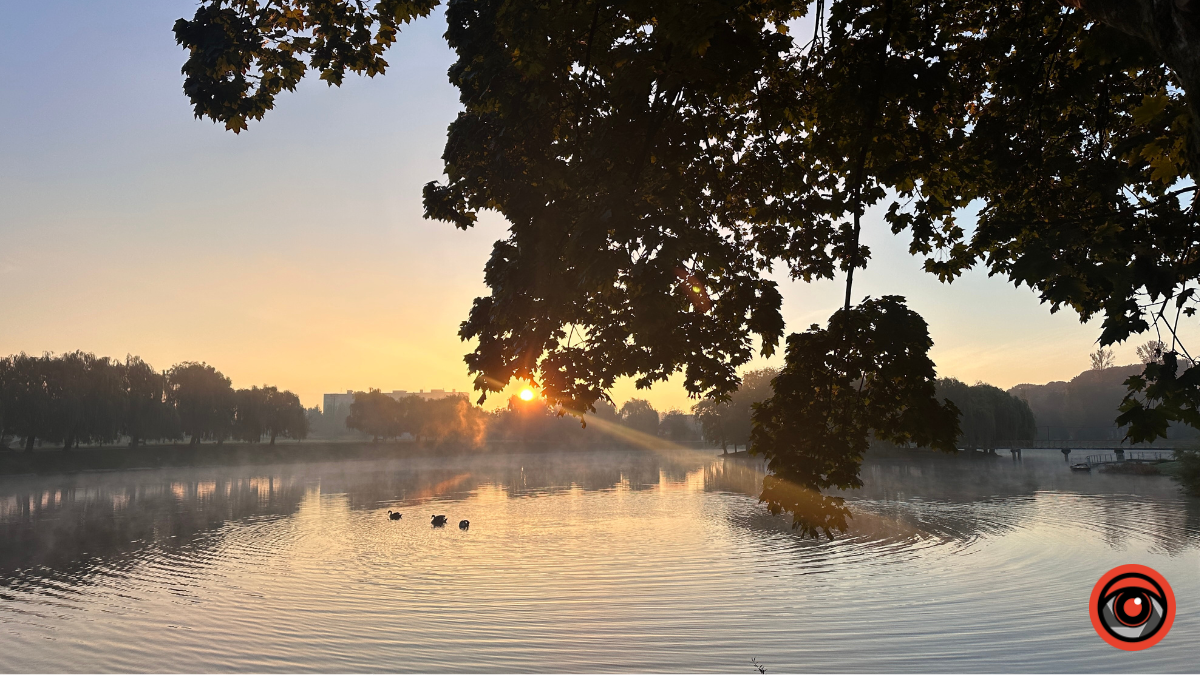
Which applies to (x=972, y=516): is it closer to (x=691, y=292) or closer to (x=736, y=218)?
(x=736, y=218)

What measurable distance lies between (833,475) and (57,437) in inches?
3179

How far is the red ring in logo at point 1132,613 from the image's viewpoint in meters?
16.1

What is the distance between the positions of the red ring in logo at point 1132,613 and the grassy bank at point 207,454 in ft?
251

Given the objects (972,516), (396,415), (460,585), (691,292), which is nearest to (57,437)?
(396,415)

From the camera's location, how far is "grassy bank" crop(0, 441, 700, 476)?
67.4 metres

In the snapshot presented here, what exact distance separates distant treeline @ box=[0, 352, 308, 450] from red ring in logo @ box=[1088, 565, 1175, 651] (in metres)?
78.4

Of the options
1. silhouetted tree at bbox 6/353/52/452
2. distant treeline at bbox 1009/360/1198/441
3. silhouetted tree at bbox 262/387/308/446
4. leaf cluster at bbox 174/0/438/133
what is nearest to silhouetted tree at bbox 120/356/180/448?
silhouetted tree at bbox 6/353/52/452

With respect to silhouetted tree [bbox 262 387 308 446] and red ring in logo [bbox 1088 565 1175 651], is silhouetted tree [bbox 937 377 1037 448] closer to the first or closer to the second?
red ring in logo [bbox 1088 565 1175 651]

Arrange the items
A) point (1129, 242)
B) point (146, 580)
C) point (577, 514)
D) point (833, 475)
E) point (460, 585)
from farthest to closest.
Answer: point (577, 514), point (146, 580), point (460, 585), point (833, 475), point (1129, 242)

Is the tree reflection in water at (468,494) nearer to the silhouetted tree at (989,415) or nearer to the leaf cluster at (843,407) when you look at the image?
the silhouetted tree at (989,415)

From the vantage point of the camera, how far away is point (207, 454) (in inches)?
3440

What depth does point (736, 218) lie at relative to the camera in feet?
36.3

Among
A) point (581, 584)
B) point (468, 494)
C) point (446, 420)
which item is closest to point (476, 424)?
point (446, 420)

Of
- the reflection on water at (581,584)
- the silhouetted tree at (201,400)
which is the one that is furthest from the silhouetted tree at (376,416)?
the reflection on water at (581,584)
